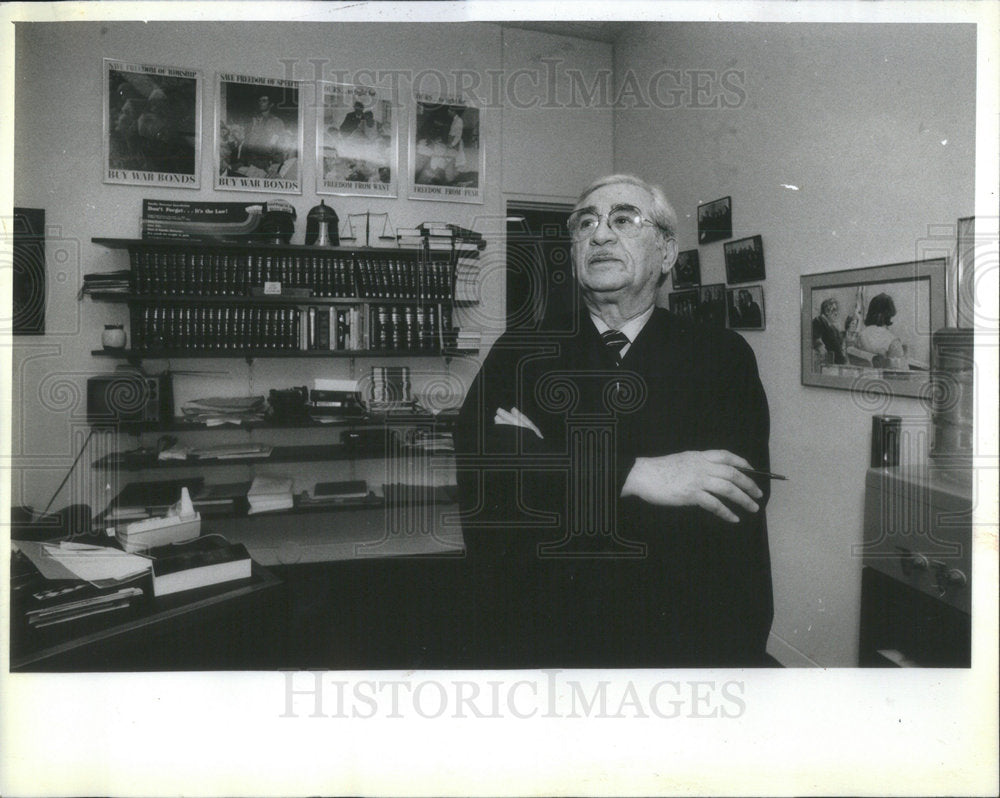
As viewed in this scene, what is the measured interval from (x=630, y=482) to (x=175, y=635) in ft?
3.38

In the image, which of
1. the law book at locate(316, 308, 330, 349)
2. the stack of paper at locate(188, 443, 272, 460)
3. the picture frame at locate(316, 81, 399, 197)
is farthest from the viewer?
the law book at locate(316, 308, 330, 349)

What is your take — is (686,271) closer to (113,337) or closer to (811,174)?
(811,174)

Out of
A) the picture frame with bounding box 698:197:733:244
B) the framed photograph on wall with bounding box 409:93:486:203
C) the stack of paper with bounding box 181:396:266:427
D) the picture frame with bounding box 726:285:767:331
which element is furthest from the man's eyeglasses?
the stack of paper with bounding box 181:396:266:427

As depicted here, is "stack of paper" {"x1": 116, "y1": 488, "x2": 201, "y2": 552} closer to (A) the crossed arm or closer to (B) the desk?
(B) the desk

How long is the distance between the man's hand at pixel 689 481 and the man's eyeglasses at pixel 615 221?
50 centimetres

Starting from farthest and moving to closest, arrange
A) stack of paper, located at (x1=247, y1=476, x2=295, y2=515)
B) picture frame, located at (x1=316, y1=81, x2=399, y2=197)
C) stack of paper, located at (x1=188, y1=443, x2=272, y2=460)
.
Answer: stack of paper, located at (x1=188, y1=443, x2=272, y2=460) < stack of paper, located at (x1=247, y1=476, x2=295, y2=515) < picture frame, located at (x1=316, y1=81, x2=399, y2=197)

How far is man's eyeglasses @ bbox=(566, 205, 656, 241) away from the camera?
3.68 ft

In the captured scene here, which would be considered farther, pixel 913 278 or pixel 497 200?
pixel 497 200

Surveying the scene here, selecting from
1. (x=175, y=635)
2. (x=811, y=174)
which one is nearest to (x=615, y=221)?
(x=811, y=174)

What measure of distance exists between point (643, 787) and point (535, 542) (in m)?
0.55

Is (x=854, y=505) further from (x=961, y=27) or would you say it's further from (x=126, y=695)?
(x=126, y=695)

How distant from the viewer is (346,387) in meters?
1.67

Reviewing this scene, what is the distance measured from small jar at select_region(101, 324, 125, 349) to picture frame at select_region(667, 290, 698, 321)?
4.04 feet

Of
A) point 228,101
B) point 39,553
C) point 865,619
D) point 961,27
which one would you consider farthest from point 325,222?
point 865,619
